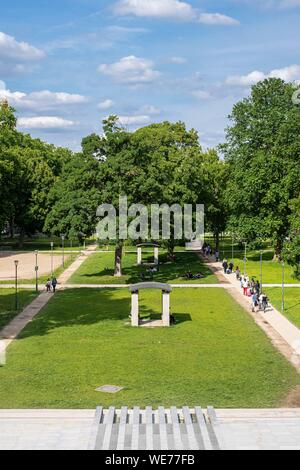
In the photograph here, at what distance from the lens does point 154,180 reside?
51719 millimetres

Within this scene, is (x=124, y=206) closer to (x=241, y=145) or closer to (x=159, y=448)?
(x=241, y=145)

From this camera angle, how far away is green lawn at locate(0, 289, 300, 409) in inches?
849

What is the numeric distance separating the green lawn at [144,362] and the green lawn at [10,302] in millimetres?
1819

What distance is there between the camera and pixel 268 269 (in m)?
60.1

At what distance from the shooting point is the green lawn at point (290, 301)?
35.6m

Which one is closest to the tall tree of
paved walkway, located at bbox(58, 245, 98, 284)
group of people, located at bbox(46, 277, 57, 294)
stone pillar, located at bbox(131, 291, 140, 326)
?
paved walkway, located at bbox(58, 245, 98, 284)

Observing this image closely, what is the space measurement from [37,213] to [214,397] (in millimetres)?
64339

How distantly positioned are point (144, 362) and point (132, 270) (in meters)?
33.6

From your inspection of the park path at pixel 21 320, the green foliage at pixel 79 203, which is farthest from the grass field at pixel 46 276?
the green foliage at pixel 79 203

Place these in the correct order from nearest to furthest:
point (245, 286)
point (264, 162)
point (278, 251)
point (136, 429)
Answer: point (136, 429), point (245, 286), point (264, 162), point (278, 251)

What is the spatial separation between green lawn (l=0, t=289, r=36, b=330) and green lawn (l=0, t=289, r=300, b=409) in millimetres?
1819

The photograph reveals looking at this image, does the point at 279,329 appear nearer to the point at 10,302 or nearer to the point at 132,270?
the point at 10,302

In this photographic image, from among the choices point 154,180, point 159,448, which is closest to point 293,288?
point 154,180

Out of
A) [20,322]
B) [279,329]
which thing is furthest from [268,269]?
[20,322]
